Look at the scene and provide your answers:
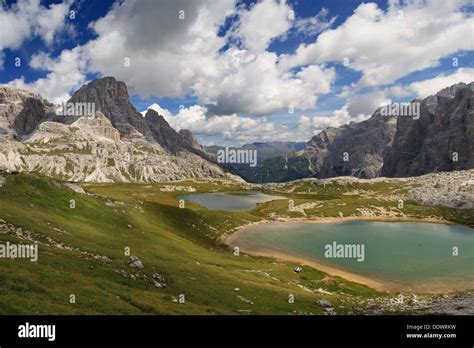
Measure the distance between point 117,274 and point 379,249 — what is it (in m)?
83.3

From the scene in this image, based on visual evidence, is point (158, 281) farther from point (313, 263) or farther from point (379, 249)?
point (379, 249)

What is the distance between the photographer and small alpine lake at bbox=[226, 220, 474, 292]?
72275 mm

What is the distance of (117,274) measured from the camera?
37.4 metres

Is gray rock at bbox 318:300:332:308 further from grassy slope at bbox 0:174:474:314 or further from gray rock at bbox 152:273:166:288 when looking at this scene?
gray rock at bbox 152:273:166:288

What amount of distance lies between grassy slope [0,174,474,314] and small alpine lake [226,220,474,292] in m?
9.70

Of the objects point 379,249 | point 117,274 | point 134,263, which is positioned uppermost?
point 134,263

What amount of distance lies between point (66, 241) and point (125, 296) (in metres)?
22.1

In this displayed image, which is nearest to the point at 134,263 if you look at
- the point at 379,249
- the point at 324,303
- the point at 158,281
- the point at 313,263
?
the point at 158,281

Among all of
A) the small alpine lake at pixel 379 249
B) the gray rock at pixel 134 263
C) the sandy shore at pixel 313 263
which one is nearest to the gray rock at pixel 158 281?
the gray rock at pixel 134 263

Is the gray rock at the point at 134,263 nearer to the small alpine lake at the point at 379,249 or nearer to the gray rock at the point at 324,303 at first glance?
the gray rock at the point at 324,303

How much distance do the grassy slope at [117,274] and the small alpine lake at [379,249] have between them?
970 cm

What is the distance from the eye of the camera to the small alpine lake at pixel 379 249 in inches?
2845
